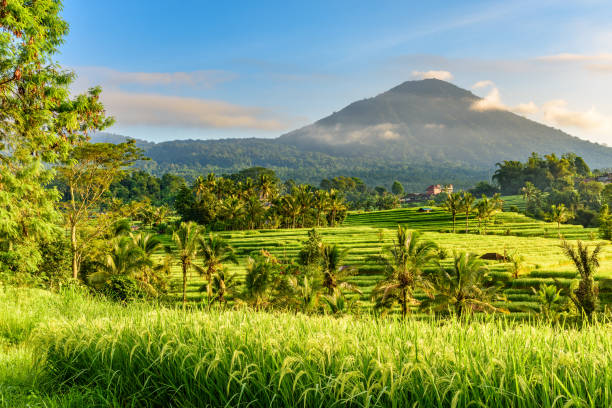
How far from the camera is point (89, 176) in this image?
27.0 m

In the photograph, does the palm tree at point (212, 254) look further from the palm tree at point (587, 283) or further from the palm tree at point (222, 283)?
the palm tree at point (587, 283)

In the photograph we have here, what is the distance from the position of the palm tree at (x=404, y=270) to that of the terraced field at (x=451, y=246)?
214 inches

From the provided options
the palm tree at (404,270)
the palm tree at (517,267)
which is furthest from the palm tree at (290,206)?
the palm tree at (404,270)

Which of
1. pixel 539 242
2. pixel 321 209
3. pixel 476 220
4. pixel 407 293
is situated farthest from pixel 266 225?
pixel 407 293

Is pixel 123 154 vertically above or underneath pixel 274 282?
above

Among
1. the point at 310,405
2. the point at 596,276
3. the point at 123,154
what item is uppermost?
the point at 123,154

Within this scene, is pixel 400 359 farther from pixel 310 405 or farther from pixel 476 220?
pixel 476 220

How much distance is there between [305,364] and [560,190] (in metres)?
157

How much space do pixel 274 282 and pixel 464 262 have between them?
15.4m

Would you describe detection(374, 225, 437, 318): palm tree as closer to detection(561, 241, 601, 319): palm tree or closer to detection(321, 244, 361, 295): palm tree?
detection(321, 244, 361, 295): palm tree

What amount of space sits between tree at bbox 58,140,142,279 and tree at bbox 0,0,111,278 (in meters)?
10.3

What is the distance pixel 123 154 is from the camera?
92.3ft

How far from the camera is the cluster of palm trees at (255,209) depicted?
271 ft

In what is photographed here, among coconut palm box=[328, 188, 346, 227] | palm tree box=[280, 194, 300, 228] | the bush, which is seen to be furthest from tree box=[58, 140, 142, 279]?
coconut palm box=[328, 188, 346, 227]
